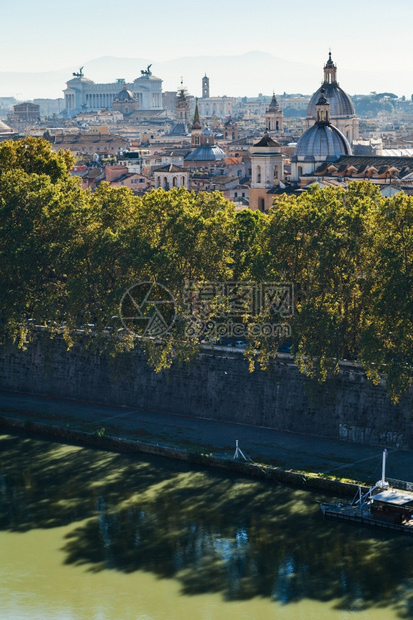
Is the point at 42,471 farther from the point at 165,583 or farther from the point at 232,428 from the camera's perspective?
the point at 165,583

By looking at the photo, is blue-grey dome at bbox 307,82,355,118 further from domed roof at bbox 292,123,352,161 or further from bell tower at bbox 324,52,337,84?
domed roof at bbox 292,123,352,161

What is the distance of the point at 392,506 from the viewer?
104 feet

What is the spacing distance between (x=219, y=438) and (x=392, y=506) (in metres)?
8.36

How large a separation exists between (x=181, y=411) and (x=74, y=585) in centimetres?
1364

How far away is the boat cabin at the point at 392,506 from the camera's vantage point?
1242 inches

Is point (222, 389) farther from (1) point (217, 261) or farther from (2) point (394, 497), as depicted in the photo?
(2) point (394, 497)

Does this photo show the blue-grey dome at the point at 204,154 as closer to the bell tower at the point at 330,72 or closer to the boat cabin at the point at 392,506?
the bell tower at the point at 330,72

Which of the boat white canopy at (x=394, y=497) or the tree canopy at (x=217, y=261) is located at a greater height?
the tree canopy at (x=217, y=261)

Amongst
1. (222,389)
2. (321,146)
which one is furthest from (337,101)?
(222,389)

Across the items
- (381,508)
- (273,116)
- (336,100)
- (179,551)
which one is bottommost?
(179,551)

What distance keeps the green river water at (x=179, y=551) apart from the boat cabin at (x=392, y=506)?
574 millimetres

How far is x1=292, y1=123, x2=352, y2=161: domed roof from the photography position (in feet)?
263

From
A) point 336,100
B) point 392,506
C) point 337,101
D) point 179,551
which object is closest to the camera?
point 179,551

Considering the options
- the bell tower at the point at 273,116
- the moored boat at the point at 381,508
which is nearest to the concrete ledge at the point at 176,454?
the moored boat at the point at 381,508
